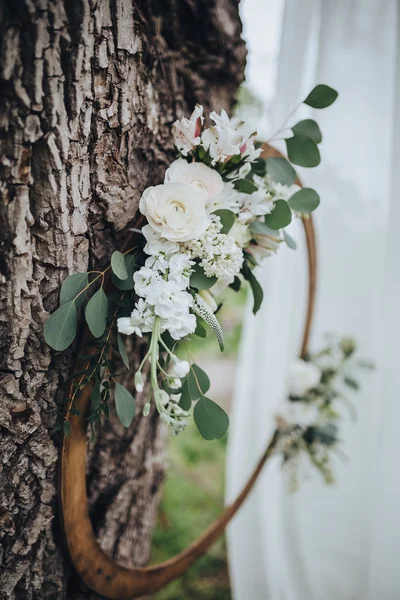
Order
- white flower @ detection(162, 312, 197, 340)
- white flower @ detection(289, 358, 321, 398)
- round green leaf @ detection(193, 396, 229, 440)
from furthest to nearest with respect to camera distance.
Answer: white flower @ detection(289, 358, 321, 398), round green leaf @ detection(193, 396, 229, 440), white flower @ detection(162, 312, 197, 340)

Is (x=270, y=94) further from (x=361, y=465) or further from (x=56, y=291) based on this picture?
(x=361, y=465)

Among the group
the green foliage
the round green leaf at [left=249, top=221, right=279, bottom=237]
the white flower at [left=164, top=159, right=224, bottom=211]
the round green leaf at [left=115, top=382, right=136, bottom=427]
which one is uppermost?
the white flower at [left=164, top=159, right=224, bottom=211]

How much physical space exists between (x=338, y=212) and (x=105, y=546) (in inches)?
44.0

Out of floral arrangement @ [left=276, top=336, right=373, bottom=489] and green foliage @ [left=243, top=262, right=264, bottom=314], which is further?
floral arrangement @ [left=276, top=336, right=373, bottom=489]

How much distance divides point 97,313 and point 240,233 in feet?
0.87

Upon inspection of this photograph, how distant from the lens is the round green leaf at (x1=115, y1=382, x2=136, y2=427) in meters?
0.67

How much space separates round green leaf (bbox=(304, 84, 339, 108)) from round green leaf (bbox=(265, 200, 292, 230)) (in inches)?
7.5

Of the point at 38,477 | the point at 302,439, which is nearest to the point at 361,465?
the point at 302,439

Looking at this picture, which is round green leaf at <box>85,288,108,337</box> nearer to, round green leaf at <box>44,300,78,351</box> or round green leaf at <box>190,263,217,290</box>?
round green leaf at <box>44,300,78,351</box>

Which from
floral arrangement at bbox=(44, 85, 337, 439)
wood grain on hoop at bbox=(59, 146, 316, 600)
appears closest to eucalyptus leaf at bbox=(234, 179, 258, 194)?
floral arrangement at bbox=(44, 85, 337, 439)

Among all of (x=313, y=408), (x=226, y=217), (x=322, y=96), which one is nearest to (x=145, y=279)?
(x=226, y=217)

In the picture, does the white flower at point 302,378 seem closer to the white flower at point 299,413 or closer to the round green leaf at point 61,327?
the white flower at point 299,413

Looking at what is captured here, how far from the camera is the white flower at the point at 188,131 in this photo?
0.64 m

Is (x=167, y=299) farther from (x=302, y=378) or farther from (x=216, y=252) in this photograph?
(x=302, y=378)
